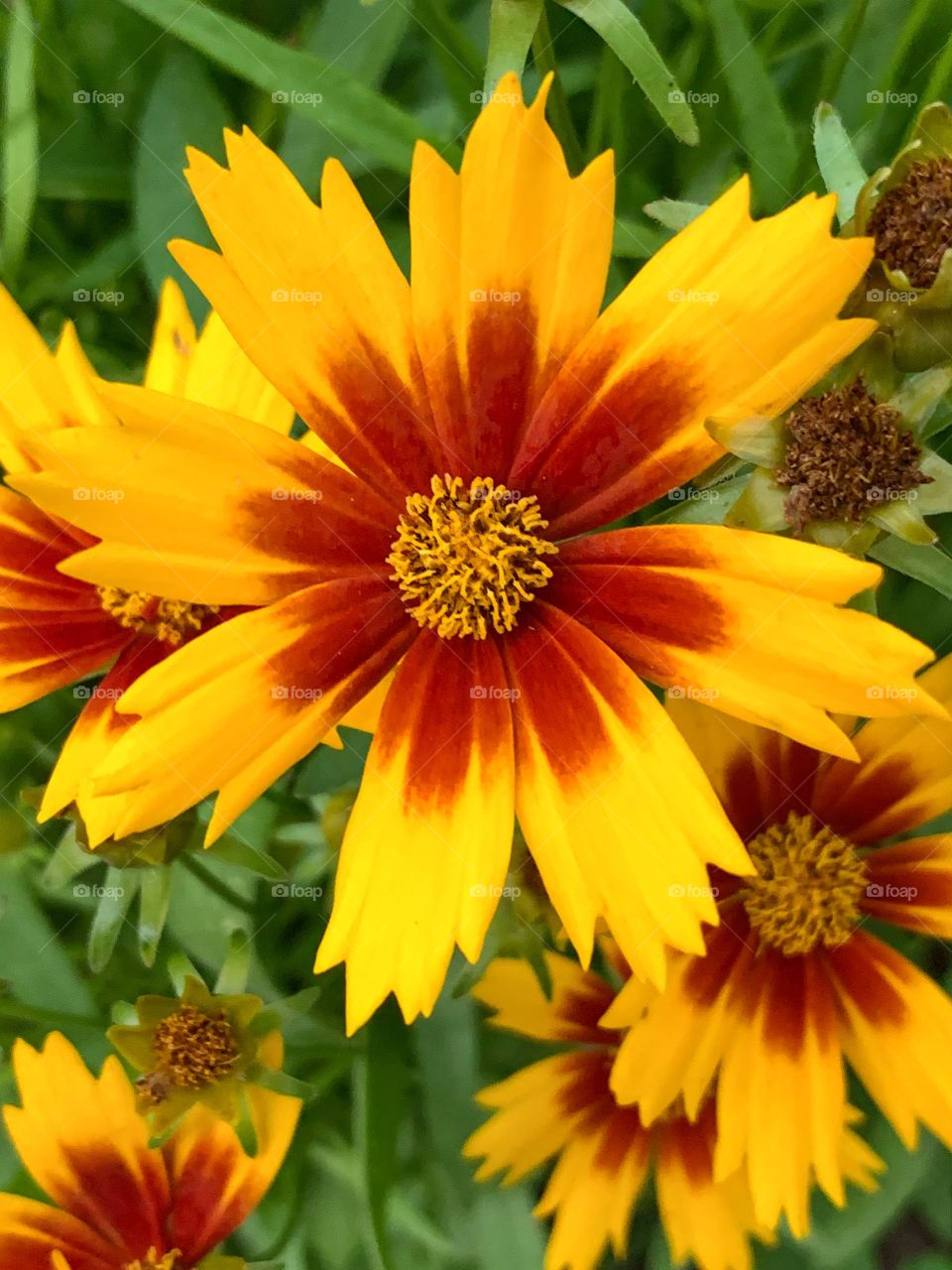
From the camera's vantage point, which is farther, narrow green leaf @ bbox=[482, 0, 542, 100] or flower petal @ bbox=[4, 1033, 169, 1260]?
flower petal @ bbox=[4, 1033, 169, 1260]

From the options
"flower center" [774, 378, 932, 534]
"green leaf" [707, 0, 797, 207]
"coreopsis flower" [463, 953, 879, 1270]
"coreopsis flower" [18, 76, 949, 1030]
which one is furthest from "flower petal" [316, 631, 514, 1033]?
"green leaf" [707, 0, 797, 207]

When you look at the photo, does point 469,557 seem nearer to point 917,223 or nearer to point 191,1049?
point 917,223

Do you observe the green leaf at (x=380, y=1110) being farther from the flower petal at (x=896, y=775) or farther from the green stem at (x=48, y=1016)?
the flower petal at (x=896, y=775)

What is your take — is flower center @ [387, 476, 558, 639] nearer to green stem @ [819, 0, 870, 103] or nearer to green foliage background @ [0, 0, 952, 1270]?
green foliage background @ [0, 0, 952, 1270]

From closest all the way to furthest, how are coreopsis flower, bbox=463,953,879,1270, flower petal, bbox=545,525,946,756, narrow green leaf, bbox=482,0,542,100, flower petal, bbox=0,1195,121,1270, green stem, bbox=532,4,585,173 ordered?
flower petal, bbox=545,525,946,756 → narrow green leaf, bbox=482,0,542,100 → green stem, bbox=532,4,585,173 → flower petal, bbox=0,1195,121,1270 → coreopsis flower, bbox=463,953,879,1270

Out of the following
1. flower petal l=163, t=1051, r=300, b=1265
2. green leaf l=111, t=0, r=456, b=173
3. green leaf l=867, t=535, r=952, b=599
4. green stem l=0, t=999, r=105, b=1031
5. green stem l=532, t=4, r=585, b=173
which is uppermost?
green leaf l=111, t=0, r=456, b=173

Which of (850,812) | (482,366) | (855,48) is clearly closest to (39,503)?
→ (482,366)

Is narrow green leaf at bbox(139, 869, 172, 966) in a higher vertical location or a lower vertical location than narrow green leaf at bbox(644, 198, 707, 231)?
lower
